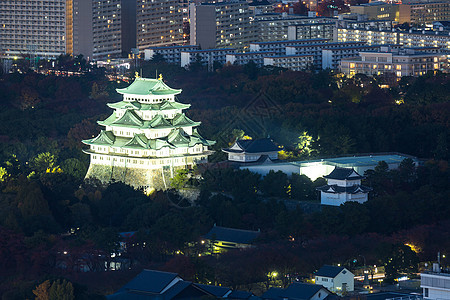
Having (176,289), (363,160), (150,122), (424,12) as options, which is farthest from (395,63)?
(176,289)

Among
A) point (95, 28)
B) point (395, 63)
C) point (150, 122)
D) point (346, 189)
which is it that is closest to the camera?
point (346, 189)

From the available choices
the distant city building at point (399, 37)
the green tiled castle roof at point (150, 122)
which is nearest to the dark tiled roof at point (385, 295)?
the green tiled castle roof at point (150, 122)

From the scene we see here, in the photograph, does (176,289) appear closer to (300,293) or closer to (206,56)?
(300,293)

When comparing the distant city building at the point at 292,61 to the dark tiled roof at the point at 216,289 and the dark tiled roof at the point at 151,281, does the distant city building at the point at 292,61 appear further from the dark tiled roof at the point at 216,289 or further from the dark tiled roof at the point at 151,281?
the dark tiled roof at the point at 216,289

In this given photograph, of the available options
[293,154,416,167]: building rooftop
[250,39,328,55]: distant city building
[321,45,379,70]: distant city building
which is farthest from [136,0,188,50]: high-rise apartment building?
[293,154,416,167]: building rooftop

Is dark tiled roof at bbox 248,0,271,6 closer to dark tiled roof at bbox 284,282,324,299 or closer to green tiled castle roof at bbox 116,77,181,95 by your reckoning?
green tiled castle roof at bbox 116,77,181,95
